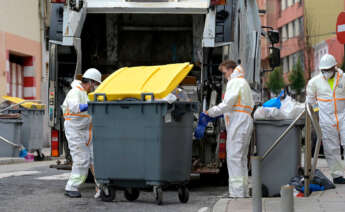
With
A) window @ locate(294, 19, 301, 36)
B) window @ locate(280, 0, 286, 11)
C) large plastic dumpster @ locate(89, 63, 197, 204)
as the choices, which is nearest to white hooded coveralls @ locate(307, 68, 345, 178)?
large plastic dumpster @ locate(89, 63, 197, 204)

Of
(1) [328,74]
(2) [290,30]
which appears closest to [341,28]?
(1) [328,74]

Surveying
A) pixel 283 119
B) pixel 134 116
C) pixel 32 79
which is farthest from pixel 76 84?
pixel 32 79

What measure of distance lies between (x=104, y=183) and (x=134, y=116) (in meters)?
0.78

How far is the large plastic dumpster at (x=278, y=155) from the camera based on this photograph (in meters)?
8.05

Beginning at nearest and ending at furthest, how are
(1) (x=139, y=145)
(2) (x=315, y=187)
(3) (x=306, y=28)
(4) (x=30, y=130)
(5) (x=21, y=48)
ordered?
1. (1) (x=139, y=145)
2. (2) (x=315, y=187)
3. (4) (x=30, y=130)
4. (5) (x=21, y=48)
5. (3) (x=306, y=28)

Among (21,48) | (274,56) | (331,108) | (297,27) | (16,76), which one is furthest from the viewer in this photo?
(297,27)

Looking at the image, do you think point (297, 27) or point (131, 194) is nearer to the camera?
point (131, 194)

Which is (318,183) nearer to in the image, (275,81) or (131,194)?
(131,194)

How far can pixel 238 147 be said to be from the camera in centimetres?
836

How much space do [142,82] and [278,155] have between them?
5.48 feet

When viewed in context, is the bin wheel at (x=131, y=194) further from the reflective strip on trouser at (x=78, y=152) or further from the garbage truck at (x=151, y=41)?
the garbage truck at (x=151, y=41)

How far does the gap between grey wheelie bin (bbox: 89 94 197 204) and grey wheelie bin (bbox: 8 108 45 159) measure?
931 cm

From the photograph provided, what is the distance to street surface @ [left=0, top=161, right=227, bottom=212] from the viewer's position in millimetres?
7621

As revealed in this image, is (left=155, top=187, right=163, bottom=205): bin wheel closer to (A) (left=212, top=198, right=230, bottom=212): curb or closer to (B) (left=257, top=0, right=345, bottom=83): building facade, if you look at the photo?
(A) (left=212, top=198, right=230, bottom=212): curb
